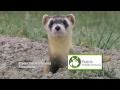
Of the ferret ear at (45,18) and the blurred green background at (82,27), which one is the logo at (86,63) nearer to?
the blurred green background at (82,27)

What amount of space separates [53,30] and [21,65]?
24.3 inches

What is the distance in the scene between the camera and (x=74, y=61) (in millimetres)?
6953

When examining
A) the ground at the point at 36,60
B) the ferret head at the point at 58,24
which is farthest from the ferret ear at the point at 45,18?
the ground at the point at 36,60

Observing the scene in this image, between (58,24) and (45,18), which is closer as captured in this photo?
(58,24)

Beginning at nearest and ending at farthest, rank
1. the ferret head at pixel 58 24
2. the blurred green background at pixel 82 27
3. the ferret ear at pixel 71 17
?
the ferret head at pixel 58 24, the ferret ear at pixel 71 17, the blurred green background at pixel 82 27

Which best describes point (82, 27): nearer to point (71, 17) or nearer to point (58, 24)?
point (71, 17)

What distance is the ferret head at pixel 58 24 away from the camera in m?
6.90

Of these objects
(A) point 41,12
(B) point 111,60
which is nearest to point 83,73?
(B) point 111,60

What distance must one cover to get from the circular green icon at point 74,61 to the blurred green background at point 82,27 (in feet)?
0.86

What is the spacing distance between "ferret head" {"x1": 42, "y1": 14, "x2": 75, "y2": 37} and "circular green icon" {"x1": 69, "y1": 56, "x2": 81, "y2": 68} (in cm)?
33

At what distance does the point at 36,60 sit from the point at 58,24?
0.55m

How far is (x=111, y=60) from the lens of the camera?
23.3 ft

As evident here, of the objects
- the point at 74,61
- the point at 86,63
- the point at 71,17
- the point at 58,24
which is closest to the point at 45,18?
the point at 58,24

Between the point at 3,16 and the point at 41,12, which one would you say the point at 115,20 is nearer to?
the point at 41,12
